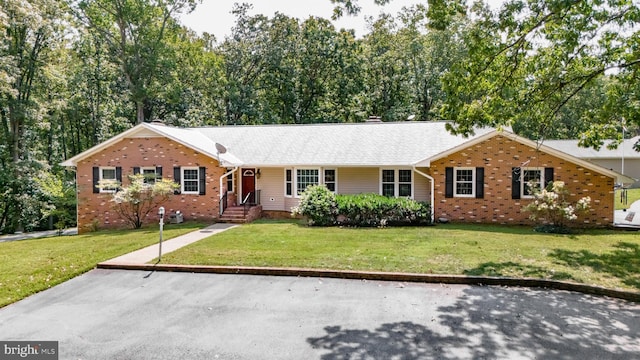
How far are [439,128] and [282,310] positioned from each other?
1608 centimetres

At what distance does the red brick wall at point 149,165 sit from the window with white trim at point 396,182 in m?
7.44

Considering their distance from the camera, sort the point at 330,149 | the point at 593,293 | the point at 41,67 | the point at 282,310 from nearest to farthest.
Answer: the point at 282,310 < the point at 593,293 < the point at 330,149 < the point at 41,67

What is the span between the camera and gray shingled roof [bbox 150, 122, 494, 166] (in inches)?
713

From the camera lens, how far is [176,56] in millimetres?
32312

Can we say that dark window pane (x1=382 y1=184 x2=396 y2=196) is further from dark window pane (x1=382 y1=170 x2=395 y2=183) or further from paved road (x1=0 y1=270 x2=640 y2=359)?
paved road (x1=0 y1=270 x2=640 y2=359)

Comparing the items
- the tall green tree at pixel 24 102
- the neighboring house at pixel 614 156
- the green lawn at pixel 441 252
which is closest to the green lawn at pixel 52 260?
the green lawn at pixel 441 252

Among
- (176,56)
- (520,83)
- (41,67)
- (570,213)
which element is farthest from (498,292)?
(176,56)

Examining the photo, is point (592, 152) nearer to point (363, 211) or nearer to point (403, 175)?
point (403, 175)

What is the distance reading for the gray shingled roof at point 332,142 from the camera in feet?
59.4

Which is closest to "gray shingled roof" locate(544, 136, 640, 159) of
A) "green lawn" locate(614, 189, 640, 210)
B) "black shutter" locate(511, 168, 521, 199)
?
"green lawn" locate(614, 189, 640, 210)

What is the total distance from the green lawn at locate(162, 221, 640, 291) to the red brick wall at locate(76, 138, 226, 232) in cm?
394

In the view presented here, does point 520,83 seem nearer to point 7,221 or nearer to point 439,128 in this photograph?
point 439,128

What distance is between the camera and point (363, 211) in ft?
52.3

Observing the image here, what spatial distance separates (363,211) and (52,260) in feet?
34.5
